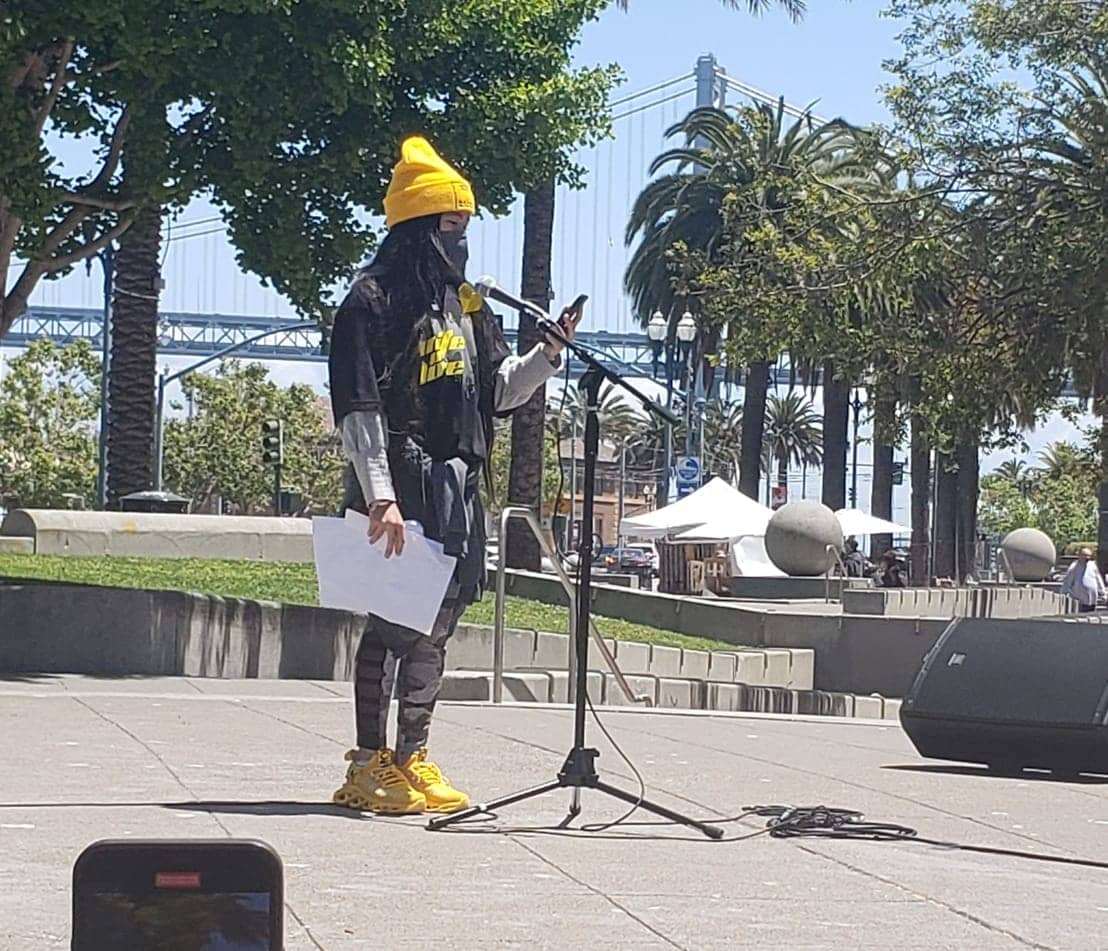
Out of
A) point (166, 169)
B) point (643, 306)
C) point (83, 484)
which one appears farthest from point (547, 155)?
point (83, 484)

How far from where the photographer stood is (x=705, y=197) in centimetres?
5128

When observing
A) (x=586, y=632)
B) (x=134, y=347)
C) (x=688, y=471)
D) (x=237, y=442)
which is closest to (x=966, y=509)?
(x=688, y=471)

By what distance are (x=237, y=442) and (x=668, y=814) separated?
75999 millimetres

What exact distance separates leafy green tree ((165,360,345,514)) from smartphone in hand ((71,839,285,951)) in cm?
7602

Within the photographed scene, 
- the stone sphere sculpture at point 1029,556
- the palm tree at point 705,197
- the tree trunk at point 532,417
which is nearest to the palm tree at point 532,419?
the tree trunk at point 532,417

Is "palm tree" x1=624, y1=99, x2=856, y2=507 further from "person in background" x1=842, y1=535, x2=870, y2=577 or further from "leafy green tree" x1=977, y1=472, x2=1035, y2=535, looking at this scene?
"leafy green tree" x1=977, y1=472, x2=1035, y2=535

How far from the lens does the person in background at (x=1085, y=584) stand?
102 ft

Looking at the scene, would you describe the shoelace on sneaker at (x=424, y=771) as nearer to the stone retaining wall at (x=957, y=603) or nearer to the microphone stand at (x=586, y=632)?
the microphone stand at (x=586, y=632)

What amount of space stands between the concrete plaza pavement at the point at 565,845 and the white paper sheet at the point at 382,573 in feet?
2.30

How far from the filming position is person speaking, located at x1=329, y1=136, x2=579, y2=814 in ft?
21.6

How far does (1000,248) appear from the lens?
24562 millimetres

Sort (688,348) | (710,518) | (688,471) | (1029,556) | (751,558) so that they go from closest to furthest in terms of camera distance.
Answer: (710,518)
(751,558)
(688,471)
(688,348)
(1029,556)

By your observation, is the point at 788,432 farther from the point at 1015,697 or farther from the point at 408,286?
the point at 408,286

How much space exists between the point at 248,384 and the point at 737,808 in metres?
77.7
